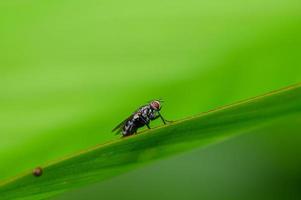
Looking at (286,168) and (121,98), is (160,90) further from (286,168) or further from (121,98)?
(286,168)

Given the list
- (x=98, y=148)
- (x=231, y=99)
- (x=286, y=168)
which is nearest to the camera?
(x=98, y=148)

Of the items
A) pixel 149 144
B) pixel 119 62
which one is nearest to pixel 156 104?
pixel 119 62

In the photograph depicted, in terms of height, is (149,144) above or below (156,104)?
below

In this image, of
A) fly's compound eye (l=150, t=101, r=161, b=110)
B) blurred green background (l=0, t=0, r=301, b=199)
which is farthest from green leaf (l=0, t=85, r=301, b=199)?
fly's compound eye (l=150, t=101, r=161, b=110)

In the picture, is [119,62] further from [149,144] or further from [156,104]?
[149,144]

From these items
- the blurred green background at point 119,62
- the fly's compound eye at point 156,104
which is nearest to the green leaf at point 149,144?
the blurred green background at point 119,62

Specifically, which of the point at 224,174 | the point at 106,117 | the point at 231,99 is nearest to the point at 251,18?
the point at 231,99
